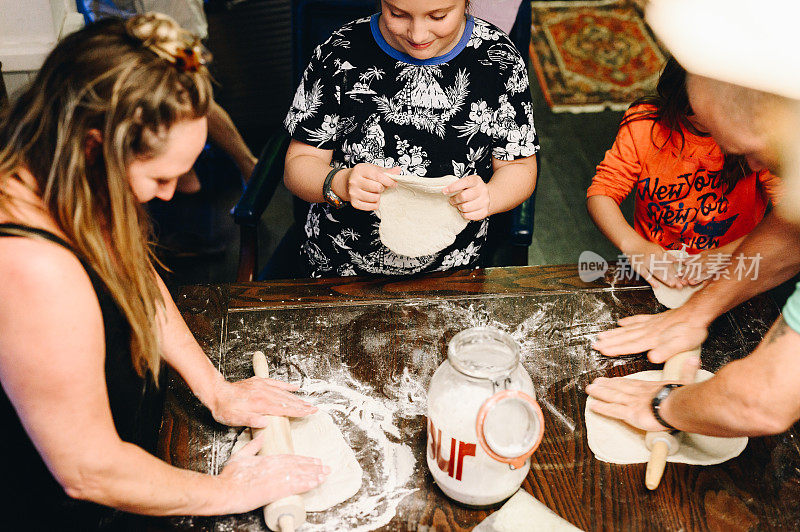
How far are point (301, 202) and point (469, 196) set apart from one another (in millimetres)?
795

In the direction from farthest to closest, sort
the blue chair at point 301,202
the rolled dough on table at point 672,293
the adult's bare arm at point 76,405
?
the blue chair at point 301,202, the rolled dough on table at point 672,293, the adult's bare arm at point 76,405

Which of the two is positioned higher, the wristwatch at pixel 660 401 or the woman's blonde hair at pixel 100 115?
the woman's blonde hair at pixel 100 115

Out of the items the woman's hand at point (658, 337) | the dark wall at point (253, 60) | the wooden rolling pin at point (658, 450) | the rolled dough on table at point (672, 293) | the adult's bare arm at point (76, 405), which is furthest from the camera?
the dark wall at point (253, 60)

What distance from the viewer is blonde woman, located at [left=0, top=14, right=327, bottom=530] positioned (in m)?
0.93

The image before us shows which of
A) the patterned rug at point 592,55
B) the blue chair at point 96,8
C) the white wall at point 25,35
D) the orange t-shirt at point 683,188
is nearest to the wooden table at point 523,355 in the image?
the orange t-shirt at point 683,188

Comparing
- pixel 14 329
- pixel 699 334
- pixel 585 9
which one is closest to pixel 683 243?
pixel 699 334

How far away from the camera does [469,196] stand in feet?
5.26

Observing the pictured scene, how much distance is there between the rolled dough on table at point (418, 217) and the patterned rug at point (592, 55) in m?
2.80

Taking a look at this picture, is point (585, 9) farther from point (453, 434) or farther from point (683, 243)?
point (453, 434)

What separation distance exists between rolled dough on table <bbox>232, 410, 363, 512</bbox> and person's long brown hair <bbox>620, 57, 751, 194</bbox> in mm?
1142

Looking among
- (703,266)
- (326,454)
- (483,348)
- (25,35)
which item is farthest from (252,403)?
(25,35)

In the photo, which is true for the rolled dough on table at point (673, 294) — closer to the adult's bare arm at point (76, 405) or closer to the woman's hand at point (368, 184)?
the woman's hand at point (368, 184)

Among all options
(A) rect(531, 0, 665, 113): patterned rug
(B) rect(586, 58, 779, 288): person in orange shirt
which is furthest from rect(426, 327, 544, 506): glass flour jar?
(A) rect(531, 0, 665, 113): patterned rug

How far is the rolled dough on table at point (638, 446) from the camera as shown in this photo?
48.0 inches
